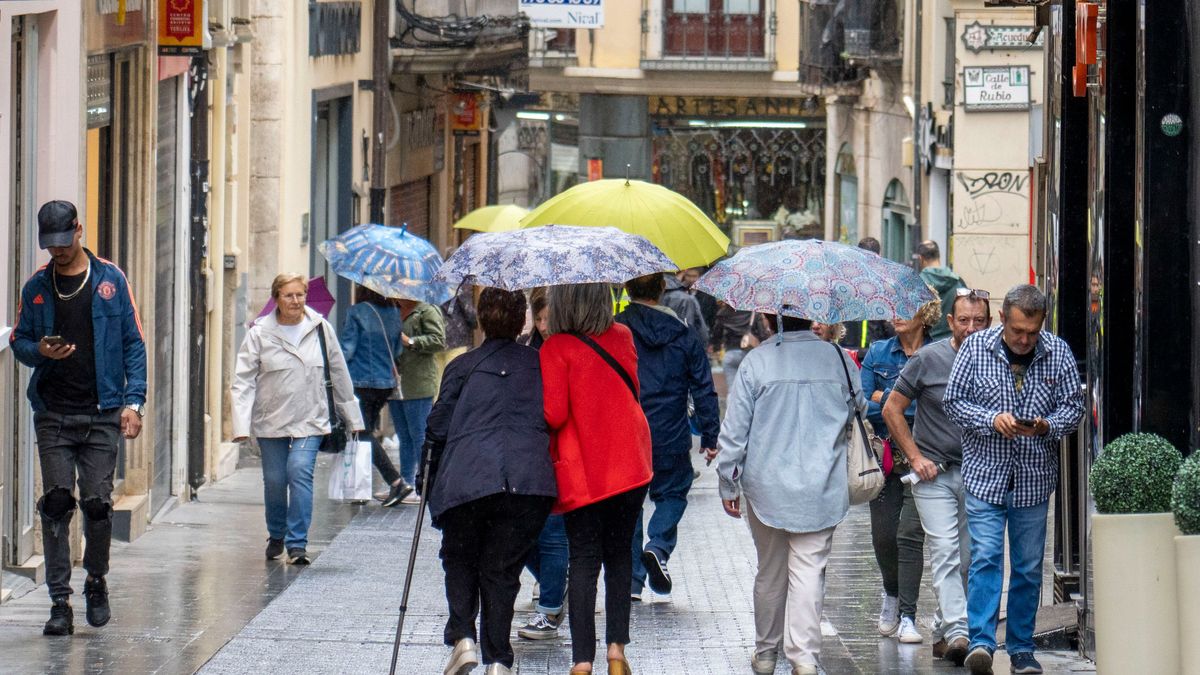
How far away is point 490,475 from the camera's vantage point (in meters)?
7.89

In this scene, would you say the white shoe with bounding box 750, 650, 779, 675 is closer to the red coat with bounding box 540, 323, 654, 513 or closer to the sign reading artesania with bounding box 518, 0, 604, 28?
the red coat with bounding box 540, 323, 654, 513

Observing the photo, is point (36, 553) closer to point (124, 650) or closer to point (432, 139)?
point (124, 650)

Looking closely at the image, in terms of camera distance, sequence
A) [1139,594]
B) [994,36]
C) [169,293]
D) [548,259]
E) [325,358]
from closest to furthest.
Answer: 1. [1139,594]
2. [548,259]
3. [325,358]
4. [169,293]
5. [994,36]

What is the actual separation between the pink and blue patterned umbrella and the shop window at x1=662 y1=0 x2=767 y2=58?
106 ft

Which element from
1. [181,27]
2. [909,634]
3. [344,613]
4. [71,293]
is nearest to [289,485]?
[344,613]

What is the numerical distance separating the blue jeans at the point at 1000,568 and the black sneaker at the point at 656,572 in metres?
2.14

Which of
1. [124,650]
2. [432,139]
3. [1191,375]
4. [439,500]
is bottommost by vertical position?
[124,650]

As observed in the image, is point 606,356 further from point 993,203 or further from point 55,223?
point 993,203

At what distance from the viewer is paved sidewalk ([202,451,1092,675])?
29.6 ft

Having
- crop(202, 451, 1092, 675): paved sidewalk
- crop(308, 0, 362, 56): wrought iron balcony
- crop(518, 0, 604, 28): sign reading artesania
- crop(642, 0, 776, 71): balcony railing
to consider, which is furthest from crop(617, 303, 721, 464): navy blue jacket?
crop(642, 0, 776, 71): balcony railing

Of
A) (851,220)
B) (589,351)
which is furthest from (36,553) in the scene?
(851,220)

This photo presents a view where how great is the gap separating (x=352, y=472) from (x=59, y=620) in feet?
12.6

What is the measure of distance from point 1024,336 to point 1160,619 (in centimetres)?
187

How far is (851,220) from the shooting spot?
35.8 m
